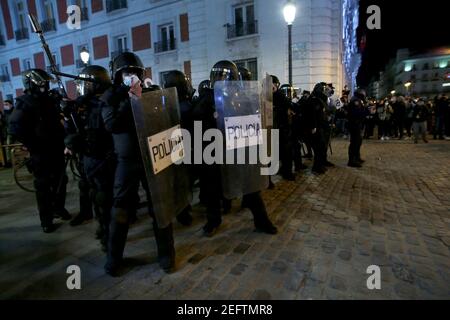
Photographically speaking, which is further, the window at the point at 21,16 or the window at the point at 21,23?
the window at the point at 21,23

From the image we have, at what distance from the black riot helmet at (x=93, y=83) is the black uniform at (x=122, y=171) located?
0.83 m

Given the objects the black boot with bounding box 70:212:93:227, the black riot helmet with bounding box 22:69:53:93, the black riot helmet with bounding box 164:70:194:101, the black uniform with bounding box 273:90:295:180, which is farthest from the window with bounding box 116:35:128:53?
the black riot helmet with bounding box 164:70:194:101

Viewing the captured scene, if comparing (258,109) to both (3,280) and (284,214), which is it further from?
(3,280)

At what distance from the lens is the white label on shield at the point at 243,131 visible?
3.04 m

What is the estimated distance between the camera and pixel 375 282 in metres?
2.40

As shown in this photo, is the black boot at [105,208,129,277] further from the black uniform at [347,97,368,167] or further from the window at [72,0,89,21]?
the window at [72,0,89,21]

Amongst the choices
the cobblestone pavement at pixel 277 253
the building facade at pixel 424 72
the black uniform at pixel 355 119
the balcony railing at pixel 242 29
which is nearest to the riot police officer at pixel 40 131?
the cobblestone pavement at pixel 277 253

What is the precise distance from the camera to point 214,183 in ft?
11.1

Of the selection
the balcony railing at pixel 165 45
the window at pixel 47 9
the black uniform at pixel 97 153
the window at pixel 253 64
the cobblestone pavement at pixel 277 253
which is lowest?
the cobblestone pavement at pixel 277 253

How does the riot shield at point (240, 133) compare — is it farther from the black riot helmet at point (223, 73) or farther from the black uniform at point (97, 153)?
the black uniform at point (97, 153)

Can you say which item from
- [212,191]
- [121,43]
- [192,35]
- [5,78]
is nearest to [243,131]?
[212,191]

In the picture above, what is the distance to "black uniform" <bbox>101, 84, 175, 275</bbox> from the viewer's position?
7.82 ft
